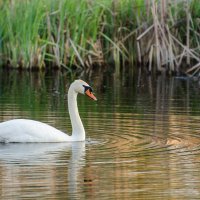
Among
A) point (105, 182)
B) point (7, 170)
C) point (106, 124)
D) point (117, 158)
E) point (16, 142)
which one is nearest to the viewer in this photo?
point (105, 182)

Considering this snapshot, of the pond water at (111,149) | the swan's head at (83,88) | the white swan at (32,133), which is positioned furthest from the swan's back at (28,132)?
the swan's head at (83,88)

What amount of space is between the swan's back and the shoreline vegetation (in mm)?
8287

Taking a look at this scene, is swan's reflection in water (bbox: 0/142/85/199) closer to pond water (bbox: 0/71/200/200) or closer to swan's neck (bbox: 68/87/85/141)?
pond water (bbox: 0/71/200/200)

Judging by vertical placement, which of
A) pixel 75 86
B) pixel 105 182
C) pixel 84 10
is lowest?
pixel 105 182

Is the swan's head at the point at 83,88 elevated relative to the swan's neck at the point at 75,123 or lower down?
elevated

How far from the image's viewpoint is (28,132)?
Result: 12781 millimetres

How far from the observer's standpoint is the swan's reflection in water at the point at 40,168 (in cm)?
955

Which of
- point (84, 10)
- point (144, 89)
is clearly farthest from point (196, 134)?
point (84, 10)

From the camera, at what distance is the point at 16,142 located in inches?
508

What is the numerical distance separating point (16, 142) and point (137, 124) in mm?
1984

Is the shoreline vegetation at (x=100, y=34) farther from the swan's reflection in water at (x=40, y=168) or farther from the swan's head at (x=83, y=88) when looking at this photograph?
the swan's reflection in water at (x=40, y=168)

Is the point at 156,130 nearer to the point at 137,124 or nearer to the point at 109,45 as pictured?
the point at 137,124

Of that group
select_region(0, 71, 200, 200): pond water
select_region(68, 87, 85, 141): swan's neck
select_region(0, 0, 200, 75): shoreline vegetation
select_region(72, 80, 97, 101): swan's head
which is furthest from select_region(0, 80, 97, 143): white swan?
select_region(0, 0, 200, 75): shoreline vegetation

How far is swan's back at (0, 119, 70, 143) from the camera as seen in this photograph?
1273 centimetres
